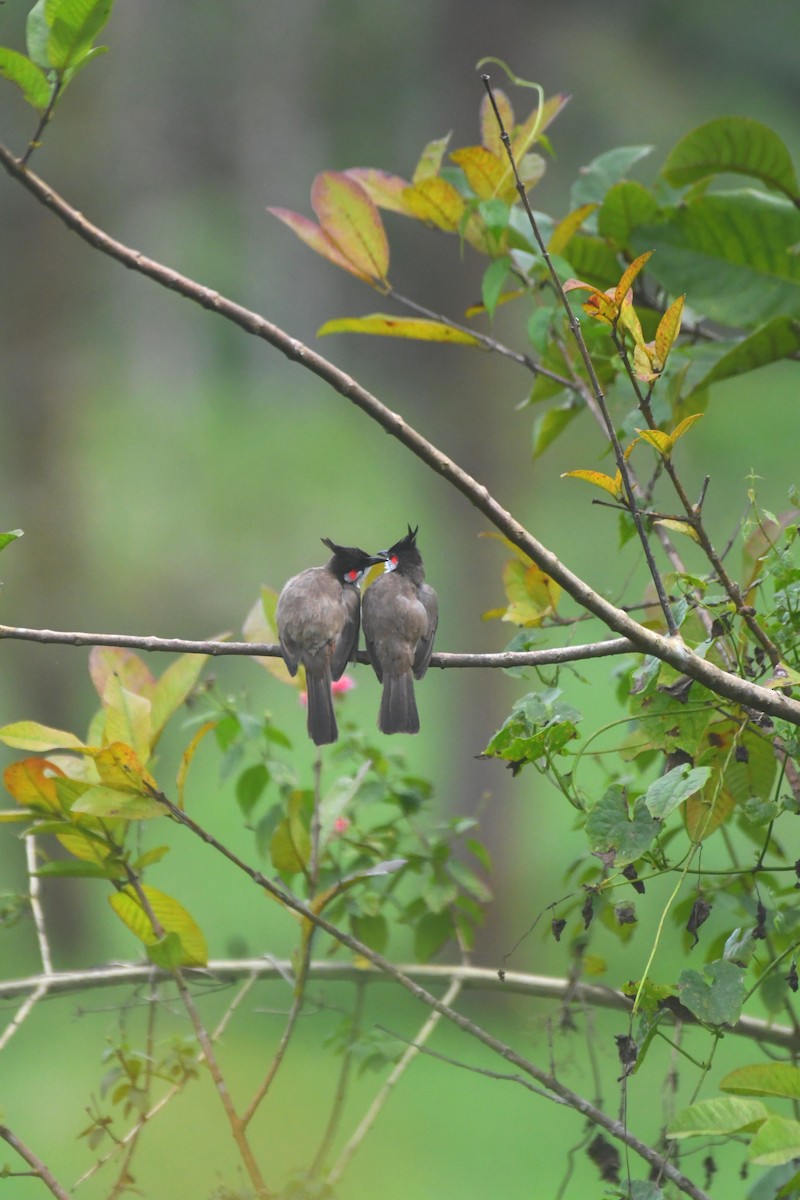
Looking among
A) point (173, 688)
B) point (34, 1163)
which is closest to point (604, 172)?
point (173, 688)

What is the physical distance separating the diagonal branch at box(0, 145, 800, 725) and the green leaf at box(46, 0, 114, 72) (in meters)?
0.09

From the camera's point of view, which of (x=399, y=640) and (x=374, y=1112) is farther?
(x=399, y=640)

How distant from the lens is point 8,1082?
3512mm

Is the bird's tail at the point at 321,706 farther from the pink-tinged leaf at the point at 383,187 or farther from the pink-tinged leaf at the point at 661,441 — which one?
the pink-tinged leaf at the point at 661,441

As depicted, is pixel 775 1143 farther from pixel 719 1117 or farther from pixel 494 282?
pixel 494 282

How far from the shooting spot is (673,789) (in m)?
0.93

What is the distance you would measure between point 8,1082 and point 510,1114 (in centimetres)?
143

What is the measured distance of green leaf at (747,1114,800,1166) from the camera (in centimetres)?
79

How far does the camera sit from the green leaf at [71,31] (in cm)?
90

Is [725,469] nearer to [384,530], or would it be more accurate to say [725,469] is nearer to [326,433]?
[384,530]

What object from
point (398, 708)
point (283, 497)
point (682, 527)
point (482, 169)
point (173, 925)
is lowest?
point (283, 497)

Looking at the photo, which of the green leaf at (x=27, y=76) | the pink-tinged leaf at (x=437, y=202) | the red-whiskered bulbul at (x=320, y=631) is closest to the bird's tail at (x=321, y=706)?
the red-whiskered bulbul at (x=320, y=631)

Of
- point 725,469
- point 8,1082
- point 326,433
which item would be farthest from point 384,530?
point 8,1082

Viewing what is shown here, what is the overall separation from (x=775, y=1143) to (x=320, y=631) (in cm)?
115
